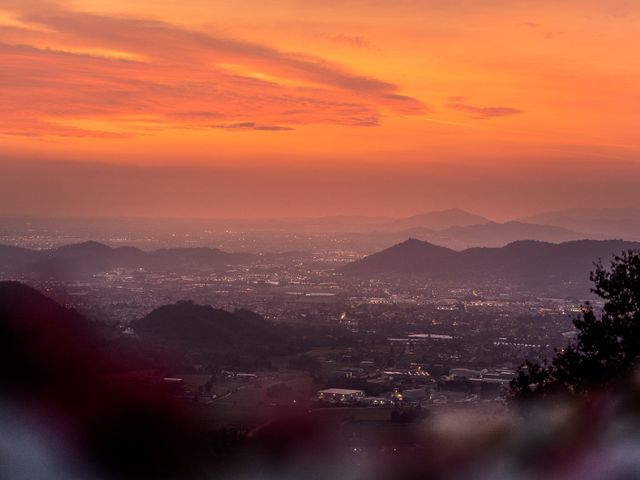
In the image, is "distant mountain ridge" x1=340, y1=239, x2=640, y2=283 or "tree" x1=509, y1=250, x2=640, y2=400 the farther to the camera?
"distant mountain ridge" x1=340, y1=239, x2=640, y2=283

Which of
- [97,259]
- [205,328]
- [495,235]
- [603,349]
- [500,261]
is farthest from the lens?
[495,235]

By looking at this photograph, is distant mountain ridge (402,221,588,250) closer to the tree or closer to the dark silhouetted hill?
the dark silhouetted hill

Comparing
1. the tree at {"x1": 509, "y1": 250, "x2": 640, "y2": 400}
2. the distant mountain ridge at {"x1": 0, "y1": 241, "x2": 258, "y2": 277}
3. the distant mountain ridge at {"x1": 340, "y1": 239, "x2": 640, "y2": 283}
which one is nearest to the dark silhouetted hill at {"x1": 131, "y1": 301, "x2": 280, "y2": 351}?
the distant mountain ridge at {"x1": 0, "y1": 241, "x2": 258, "y2": 277}

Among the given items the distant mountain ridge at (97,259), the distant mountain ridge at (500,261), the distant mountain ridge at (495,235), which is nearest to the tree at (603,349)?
the distant mountain ridge at (97,259)

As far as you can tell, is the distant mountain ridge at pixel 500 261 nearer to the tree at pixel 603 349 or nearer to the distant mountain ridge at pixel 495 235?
the distant mountain ridge at pixel 495 235

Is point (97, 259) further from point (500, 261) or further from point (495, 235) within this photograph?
point (495, 235)

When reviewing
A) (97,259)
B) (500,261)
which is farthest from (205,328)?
(500,261)

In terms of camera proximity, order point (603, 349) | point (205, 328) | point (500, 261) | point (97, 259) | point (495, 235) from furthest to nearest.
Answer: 1. point (495, 235)
2. point (500, 261)
3. point (97, 259)
4. point (205, 328)
5. point (603, 349)
